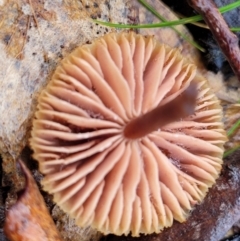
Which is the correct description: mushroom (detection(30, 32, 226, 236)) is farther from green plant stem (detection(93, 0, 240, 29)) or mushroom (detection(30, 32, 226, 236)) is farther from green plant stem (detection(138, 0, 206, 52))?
green plant stem (detection(138, 0, 206, 52))

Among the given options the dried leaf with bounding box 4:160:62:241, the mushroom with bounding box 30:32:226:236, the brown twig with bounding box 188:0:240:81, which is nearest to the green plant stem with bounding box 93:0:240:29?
the brown twig with bounding box 188:0:240:81

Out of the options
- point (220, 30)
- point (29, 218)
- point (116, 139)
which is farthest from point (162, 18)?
point (29, 218)

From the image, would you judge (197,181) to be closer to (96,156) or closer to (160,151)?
(160,151)

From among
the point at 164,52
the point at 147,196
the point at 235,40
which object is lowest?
the point at 147,196

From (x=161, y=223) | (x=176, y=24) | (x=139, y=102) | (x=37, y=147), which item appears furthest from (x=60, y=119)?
(x=176, y=24)

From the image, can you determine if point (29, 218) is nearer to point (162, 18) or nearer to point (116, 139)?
point (116, 139)

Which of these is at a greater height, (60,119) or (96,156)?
(60,119)
